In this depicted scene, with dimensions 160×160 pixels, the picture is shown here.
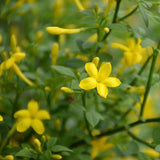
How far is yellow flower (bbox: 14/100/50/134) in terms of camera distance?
77 cm

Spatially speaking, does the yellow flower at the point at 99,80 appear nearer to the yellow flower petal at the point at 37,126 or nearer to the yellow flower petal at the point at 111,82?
the yellow flower petal at the point at 111,82

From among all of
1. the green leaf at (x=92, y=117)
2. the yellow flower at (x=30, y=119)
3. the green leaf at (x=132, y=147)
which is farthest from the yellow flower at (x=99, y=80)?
the green leaf at (x=132, y=147)

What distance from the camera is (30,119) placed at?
31.9 inches

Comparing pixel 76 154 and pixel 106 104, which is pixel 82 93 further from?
pixel 106 104

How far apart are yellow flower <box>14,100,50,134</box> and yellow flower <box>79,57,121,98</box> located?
0.73 ft

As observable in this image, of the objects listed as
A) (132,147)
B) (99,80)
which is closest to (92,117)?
(99,80)

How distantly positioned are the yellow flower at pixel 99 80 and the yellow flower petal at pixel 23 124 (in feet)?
0.79

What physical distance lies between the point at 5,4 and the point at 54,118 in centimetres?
58

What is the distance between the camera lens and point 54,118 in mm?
949

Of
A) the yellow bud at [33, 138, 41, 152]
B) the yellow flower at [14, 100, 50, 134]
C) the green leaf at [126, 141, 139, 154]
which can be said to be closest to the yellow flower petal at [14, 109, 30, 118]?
the yellow flower at [14, 100, 50, 134]

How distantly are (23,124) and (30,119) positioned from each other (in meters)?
0.04

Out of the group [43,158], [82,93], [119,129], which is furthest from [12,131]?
[119,129]

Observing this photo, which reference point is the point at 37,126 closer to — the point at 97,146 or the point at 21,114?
the point at 21,114

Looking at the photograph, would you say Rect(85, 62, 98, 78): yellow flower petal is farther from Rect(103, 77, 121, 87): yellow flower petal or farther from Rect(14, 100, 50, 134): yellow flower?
Rect(14, 100, 50, 134): yellow flower
